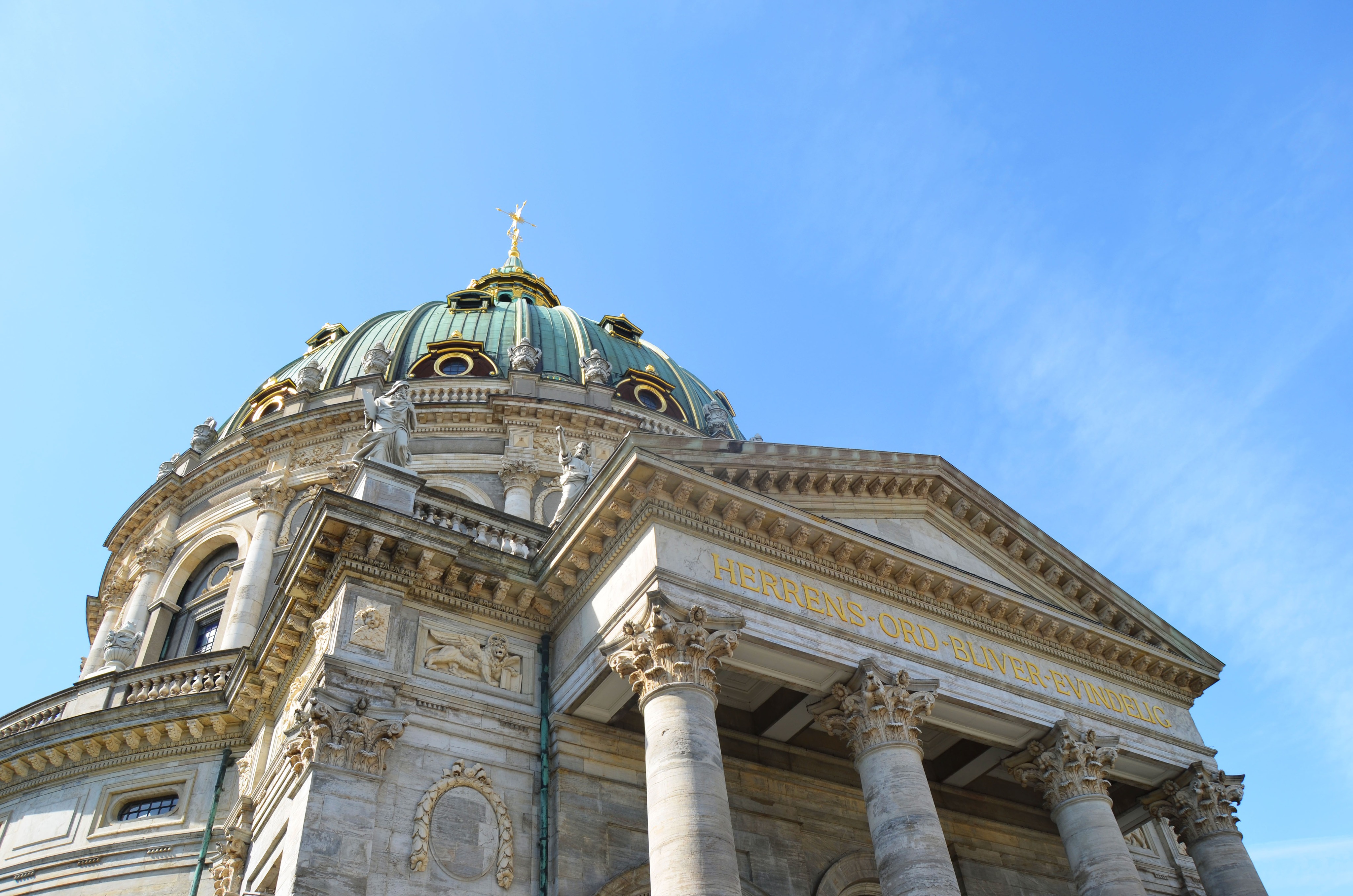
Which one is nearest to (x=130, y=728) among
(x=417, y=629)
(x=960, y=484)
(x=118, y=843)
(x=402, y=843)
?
(x=118, y=843)

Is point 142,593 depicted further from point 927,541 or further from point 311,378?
point 927,541

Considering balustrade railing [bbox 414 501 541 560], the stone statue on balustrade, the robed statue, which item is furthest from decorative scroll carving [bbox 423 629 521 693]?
the stone statue on balustrade

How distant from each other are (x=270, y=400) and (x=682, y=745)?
2498 cm

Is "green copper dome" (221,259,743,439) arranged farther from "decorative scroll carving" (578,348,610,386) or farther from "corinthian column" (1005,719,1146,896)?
"corinthian column" (1005,719,1146,896)

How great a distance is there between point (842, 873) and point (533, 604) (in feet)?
20.9

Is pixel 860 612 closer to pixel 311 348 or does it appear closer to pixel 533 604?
pixel 533 604

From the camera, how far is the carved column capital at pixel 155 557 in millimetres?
29031

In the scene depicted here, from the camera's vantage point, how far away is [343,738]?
13.1 m

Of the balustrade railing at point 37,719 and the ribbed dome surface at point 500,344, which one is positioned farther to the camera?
the ribbed dome surface at point 500,344

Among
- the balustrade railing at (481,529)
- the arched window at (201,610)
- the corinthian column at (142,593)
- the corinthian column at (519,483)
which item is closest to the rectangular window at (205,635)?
the arched window at (201,610)

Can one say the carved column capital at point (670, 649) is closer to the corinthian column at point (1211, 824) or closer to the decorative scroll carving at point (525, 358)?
the corinthian column at point (1211, 824)

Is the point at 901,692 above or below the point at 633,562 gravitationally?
below

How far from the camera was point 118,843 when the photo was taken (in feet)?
57.9

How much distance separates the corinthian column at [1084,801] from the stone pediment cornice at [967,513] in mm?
3266
